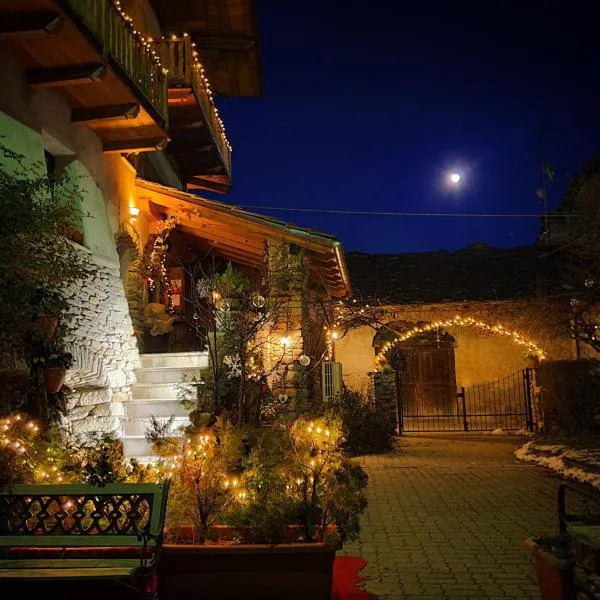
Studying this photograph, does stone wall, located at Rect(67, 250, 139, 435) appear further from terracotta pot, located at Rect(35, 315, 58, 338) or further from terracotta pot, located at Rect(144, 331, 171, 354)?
terracotta pot, located at Rect(144, 331, 171, 354)

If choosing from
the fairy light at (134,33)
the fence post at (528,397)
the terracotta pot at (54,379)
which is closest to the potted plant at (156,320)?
the fairy light at (134,33)

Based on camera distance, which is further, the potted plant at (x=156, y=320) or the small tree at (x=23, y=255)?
the potted plant at (x=156, y=320)

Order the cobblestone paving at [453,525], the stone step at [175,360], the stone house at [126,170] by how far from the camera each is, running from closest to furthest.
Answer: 1. the cobblestone paving at [453,525]
2. the stone house at [126,170]
3. the stone step at [175,360]

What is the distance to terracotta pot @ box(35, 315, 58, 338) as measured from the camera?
19.6ft

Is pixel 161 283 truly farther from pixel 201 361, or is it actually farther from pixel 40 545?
pixel 40 545

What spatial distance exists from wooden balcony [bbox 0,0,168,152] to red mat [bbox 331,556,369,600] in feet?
19.6

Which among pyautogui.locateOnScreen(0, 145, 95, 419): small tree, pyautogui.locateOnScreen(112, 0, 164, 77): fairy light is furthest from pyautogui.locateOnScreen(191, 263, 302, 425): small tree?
pyautogui.locateOnScreen(112, 0, 164, 77): fairy light

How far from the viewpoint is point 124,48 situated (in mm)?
7789

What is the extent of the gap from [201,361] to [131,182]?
3.50 metres

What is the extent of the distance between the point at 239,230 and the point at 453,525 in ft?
21.4

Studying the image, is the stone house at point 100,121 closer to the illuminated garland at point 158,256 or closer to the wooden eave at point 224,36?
the illuminated garland at point 158,256

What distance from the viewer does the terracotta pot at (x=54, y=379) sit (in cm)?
630

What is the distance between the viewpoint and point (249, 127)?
46.1 m

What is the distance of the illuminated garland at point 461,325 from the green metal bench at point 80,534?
11.8 meters
